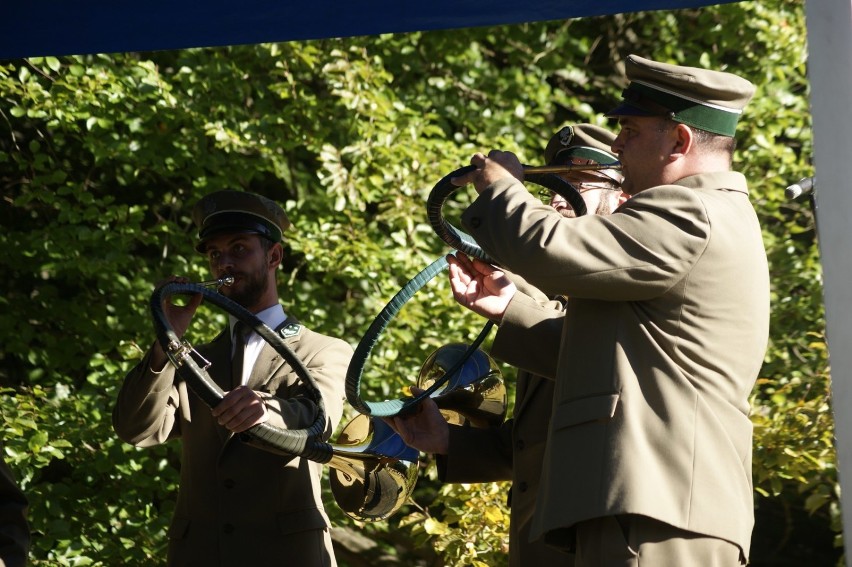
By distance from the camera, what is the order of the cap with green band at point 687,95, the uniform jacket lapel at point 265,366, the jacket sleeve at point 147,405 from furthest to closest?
the uniform jacket lapel at point 265,366, the jacket sleeve at point 147,405, the cap with green band at point 687,95

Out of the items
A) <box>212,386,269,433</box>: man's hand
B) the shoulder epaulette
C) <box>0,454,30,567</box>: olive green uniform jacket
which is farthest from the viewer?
the shoulder epaulette

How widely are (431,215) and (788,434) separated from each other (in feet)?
11.1

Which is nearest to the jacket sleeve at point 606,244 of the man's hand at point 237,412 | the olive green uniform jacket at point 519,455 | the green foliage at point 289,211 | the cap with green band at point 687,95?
the cap with green band at point 687,95

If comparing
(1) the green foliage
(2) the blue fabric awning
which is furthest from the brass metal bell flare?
(1) the green foliage

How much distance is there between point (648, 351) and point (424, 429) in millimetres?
1157

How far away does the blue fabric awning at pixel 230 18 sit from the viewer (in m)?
3.78

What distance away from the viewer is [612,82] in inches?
328

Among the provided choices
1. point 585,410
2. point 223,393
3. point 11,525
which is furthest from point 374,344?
point 11,525

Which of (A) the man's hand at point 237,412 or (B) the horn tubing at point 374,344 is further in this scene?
(A) the man's hand at point 237,412

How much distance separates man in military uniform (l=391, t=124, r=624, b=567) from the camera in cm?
352

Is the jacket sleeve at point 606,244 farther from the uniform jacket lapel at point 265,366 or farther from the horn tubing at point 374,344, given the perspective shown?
the uniform jacket lapel at point 265,366

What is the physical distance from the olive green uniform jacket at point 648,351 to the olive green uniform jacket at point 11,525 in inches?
44.0

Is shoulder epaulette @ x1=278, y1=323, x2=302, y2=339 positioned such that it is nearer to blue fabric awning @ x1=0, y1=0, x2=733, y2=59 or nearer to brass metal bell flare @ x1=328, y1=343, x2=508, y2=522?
brass metal bell flare @ x1=328, y1=343, x2=508, y2=522

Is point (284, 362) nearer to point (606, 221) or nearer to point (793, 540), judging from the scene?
point (606, 221)
